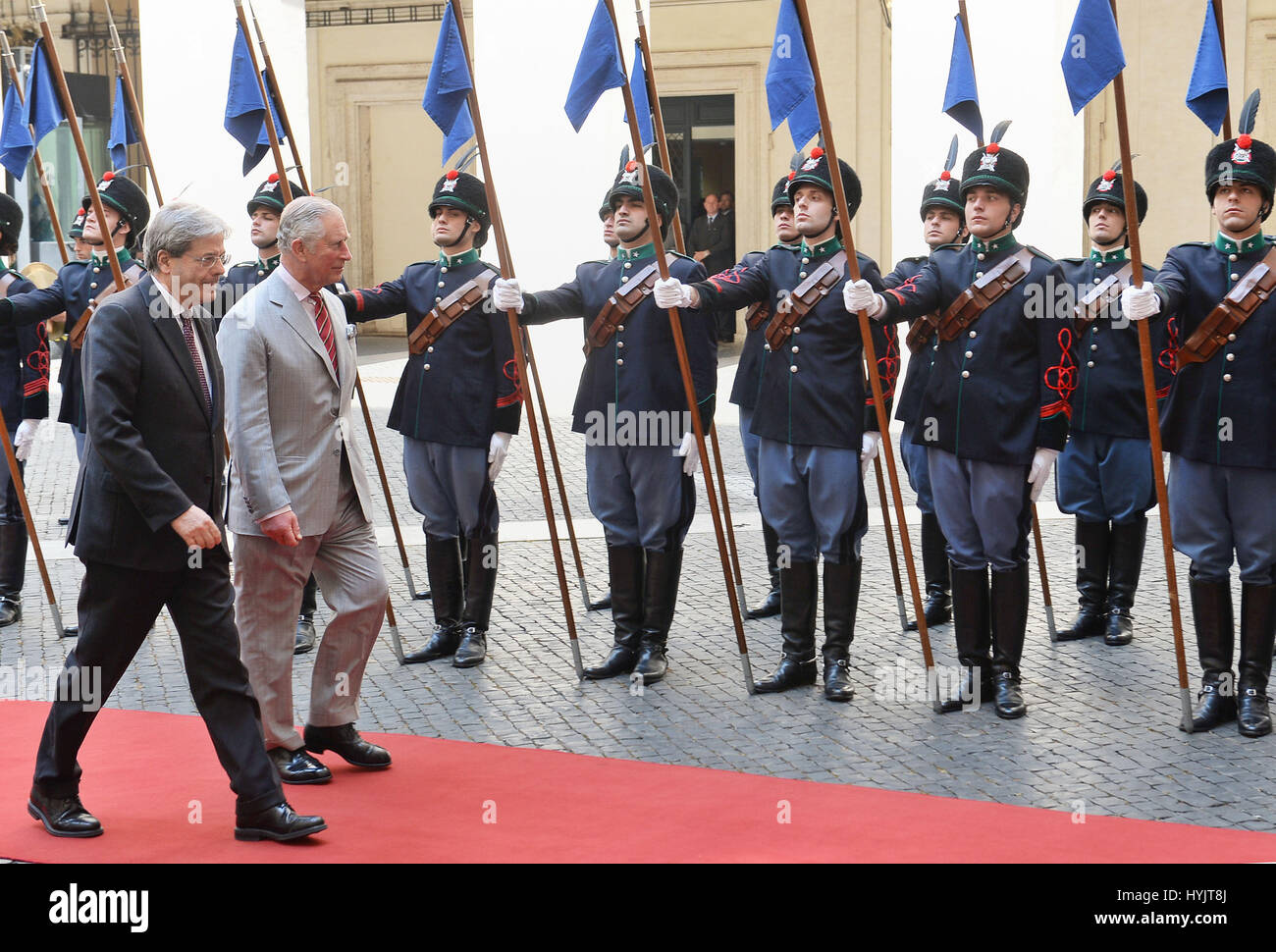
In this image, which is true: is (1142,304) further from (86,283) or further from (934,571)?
(86,283)

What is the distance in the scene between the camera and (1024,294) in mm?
6082

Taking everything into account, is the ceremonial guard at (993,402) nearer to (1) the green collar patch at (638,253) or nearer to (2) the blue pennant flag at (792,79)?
(2) the blue pennant flag at (792,79)

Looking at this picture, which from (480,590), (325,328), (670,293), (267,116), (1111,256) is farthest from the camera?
(1111,256)

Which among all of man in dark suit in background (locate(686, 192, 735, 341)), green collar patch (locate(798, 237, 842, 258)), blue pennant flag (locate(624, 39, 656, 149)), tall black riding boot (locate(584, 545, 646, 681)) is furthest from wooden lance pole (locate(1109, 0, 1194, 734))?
man in dark suit in background (locate(686, 192, 735, 341))

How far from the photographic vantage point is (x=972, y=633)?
625cm

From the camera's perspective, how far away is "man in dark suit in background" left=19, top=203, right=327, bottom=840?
4594mm

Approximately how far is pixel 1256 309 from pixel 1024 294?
0.80 m

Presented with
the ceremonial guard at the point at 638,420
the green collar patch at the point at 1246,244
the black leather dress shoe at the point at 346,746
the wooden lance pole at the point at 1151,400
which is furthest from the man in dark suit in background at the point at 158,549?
the green collar patch at the point at 1246,244

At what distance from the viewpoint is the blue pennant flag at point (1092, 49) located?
586cm

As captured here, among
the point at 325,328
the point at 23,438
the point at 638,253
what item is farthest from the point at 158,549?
the point at 23,438

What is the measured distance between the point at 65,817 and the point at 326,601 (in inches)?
40.6

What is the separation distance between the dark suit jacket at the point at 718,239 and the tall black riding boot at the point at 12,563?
1308 centimetres

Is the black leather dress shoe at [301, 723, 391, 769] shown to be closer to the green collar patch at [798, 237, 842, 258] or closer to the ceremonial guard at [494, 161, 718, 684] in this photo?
the ceremonial guard at [494, 161, 718, 684]
